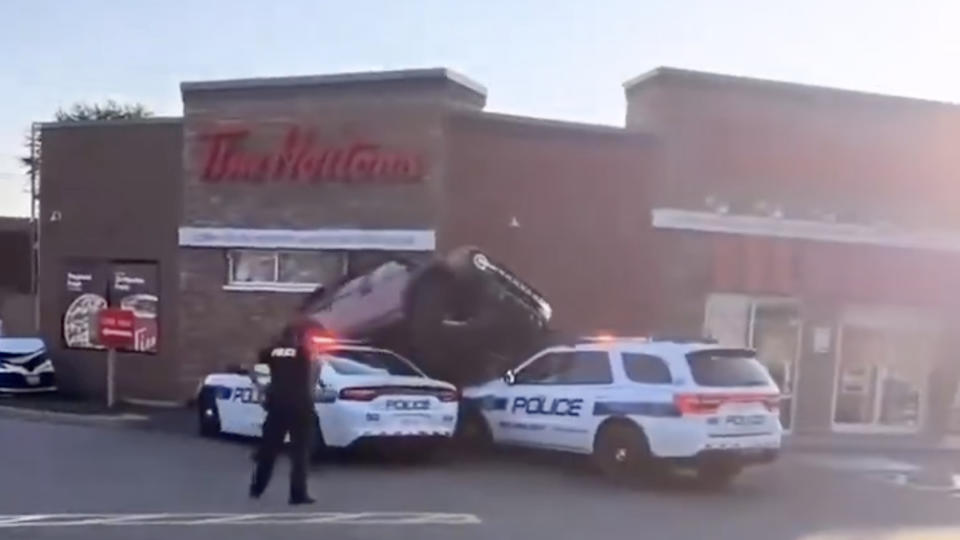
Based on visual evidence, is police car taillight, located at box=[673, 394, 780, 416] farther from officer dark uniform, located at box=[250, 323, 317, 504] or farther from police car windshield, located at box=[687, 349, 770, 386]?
officer dark uniform, located at box=[250, 323, 317, 504]

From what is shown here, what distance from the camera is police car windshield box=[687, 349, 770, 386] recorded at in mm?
15094

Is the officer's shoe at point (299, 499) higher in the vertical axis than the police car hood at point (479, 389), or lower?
lower

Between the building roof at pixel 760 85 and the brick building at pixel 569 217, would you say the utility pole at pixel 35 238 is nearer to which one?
the brick building at pixel 569 217

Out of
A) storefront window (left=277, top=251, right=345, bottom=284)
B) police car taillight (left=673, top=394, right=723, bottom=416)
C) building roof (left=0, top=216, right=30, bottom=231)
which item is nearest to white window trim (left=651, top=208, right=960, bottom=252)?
storefront window (left=277, top=251, right=345, bottom=284)

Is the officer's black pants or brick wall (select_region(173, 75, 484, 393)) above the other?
brick wall (select_region(173, 75, 484, 393))

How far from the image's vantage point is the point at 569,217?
22734 mm

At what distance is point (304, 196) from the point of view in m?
22.9

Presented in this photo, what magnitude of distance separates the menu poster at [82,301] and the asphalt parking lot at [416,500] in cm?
680

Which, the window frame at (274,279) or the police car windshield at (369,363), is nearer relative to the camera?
the police car windshield at (369,363)

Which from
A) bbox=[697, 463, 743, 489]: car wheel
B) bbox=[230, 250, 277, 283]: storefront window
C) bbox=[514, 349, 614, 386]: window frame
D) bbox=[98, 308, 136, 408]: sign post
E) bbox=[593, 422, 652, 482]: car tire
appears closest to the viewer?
bbox=[593, 422, 652, 482]: car tire

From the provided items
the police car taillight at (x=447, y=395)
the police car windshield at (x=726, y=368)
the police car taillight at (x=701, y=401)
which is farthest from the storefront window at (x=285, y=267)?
the police car taillight at (x=701, y=401)

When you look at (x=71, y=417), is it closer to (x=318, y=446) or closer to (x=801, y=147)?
(x=318, y=446)

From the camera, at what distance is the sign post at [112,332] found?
74.1 ft

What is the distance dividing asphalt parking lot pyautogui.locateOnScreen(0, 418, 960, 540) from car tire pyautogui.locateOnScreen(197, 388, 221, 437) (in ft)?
1.06
